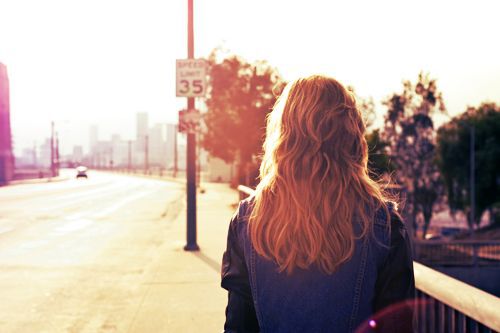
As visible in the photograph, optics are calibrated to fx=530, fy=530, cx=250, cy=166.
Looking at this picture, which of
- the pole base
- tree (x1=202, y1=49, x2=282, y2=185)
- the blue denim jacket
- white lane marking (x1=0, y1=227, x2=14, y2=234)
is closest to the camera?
the blue denim jacket

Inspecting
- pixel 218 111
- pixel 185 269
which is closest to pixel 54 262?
pixel 185 269

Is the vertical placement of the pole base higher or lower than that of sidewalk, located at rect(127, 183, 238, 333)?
lower

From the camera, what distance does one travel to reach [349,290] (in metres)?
1.68

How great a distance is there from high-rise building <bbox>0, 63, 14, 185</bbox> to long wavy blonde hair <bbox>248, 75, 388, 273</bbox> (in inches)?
2269

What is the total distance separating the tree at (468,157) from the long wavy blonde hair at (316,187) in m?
43.8

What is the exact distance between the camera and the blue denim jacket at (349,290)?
5.49 feet

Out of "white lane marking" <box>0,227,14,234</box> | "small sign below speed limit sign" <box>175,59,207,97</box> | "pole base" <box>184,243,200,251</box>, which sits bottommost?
"white lane marking" <box>0,227,14,234</box>

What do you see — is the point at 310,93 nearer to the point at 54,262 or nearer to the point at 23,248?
the point at 54,262

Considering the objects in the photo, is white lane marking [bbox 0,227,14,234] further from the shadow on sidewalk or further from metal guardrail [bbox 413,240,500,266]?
metal guardrail [bbox 413,240,500,266]

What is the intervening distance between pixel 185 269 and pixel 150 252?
98.7 inches

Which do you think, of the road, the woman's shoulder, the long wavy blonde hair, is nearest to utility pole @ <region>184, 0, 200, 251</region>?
the road

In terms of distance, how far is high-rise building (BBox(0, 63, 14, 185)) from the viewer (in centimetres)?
5591

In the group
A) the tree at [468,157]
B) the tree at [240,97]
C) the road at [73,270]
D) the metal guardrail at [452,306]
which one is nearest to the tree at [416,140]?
the tree at [468,157]

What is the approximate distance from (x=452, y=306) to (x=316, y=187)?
1.65 metres
